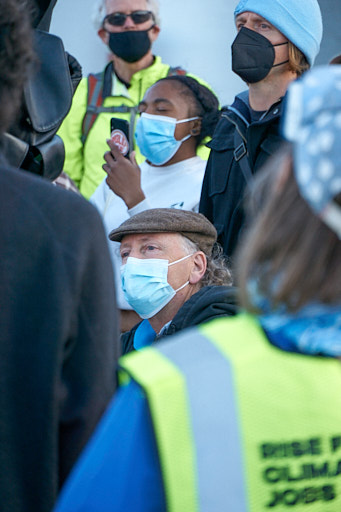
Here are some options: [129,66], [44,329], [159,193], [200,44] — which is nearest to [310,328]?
[44,329]

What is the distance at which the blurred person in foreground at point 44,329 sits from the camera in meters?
1.35


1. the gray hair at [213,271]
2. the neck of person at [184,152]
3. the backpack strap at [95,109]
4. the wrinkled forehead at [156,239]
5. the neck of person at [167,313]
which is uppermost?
the backpack strap at [95,109]

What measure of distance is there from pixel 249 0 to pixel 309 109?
2.82 meters

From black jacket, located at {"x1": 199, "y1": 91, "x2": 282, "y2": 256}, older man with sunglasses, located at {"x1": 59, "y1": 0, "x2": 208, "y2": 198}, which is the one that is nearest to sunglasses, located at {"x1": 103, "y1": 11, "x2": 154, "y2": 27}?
older man with sunglasses, located at {"x1": 59, "y1": 0, "x2": 208, "y2": 198}

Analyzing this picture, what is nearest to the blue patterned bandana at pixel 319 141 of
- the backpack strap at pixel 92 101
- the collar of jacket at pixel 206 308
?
the collar of jacket at pixel 206 308

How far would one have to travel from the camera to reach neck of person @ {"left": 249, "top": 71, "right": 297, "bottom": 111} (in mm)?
3670

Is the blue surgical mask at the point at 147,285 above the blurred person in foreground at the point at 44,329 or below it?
below

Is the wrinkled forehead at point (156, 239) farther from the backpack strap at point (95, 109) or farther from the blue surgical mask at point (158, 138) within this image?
the backpack strap at point (95, 109)

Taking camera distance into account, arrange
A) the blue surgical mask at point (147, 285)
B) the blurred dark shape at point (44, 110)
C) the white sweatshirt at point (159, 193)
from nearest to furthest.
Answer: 1. the blurred dark shape at point (44, 110)
2. the blue surgical mask at point (147, 285)
3. the white sweatshirt at point (159, 193)

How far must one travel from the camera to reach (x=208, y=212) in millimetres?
3840

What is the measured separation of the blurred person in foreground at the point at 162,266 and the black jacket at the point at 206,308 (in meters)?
0.41

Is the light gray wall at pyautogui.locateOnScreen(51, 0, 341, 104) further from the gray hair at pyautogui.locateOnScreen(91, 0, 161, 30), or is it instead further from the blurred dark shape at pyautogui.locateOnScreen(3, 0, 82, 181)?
the blurred dark shape at pyautogui.locateOnScreen(3, 0, 82, 181)

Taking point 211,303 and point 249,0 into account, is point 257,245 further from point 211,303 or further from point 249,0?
point 249,0

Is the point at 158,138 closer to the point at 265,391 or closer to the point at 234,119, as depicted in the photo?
the point at 234,119
